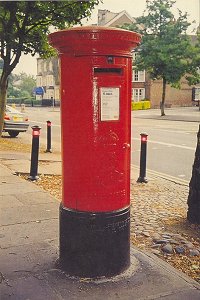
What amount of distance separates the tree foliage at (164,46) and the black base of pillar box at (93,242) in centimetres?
2906

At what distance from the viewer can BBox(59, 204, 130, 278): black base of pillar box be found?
3.08 metres

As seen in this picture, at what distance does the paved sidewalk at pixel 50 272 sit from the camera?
9.30 feet

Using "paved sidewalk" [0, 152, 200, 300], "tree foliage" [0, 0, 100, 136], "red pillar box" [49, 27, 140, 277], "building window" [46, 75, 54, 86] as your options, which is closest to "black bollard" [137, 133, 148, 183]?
"paved sidewalk" [0, 152, 200, 300]

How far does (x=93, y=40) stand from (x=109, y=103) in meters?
0.51

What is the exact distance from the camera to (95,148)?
3.04 metres

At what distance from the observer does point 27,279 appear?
302cm

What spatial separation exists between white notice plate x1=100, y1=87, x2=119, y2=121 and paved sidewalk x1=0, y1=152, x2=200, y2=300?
137 cm

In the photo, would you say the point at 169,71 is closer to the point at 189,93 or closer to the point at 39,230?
the point at 189,93

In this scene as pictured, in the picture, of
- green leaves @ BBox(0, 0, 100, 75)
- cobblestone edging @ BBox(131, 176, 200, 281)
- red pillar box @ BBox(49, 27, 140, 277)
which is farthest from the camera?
green leaves @ BBox(0, 0, 100, 75)

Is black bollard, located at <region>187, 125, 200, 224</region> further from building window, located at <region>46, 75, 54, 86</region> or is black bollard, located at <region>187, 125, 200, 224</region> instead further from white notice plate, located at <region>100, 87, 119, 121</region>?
building window, located at <region>46, 75, 54, 86</region>

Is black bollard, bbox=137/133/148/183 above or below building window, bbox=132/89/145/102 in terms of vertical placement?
below

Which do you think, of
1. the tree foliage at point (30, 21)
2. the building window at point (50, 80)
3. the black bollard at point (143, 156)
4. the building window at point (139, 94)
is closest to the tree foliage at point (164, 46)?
the building window at point (139, 94)

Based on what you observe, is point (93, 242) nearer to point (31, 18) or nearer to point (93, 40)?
point (93, 40)

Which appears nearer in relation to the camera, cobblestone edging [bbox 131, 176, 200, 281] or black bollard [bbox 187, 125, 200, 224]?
cobblestone edging [bbox 131, 176, 200, 281]
